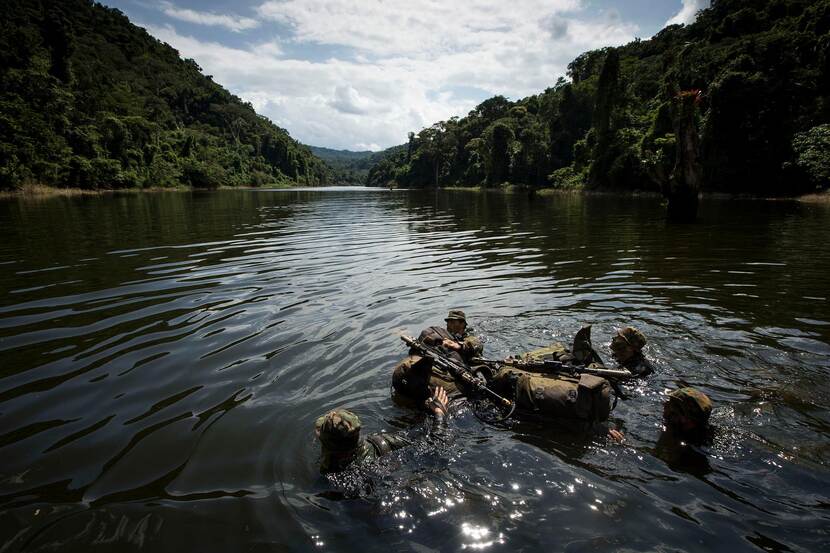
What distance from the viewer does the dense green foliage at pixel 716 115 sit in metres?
41.3

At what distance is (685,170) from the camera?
26406 millimetres

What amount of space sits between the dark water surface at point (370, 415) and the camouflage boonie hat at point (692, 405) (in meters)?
0.46

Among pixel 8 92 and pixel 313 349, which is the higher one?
pixel 8 92

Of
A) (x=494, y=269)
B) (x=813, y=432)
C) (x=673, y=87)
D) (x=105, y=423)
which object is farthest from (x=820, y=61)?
(x=105, y=423)

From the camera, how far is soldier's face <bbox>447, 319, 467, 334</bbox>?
7.80 meters

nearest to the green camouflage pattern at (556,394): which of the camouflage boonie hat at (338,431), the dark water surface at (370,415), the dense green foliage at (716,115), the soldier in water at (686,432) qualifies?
the dark water surface at (370,415)

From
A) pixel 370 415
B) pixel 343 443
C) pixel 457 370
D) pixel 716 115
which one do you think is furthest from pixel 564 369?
pixel 716 115

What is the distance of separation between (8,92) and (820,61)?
95407 mm

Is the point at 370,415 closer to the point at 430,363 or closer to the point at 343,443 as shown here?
the point at 430,363

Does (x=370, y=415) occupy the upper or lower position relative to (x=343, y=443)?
lower

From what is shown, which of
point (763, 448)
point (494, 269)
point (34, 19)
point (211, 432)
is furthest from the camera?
point (34, 19)

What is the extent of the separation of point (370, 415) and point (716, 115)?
56713 mm

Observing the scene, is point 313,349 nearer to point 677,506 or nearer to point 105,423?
point 105,423

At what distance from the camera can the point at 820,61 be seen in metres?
41.7
